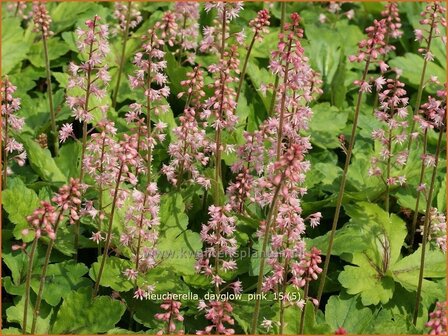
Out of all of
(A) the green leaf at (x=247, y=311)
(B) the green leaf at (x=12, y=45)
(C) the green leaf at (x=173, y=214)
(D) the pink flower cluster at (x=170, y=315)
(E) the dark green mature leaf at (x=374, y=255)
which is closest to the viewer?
(D) the pink flower cluster at (x=170, y=315)

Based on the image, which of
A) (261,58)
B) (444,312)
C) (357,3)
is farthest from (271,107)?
(357,3)

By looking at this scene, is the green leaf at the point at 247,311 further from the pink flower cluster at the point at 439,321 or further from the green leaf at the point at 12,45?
the green leaf at the point at 12,45

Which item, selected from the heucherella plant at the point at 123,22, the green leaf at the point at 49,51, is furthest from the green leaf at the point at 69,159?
the green leaf at the point at 49,51

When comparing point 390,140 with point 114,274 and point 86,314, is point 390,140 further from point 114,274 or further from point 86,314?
point 86,314

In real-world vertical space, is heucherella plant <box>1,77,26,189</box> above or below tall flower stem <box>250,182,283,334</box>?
above

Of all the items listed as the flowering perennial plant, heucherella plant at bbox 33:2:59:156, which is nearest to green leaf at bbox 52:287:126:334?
the flowering perennial plant

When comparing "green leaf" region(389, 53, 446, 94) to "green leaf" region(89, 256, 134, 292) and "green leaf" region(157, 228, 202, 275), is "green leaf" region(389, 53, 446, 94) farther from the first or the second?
"green leaf" region(89, 256, 134, 292)
